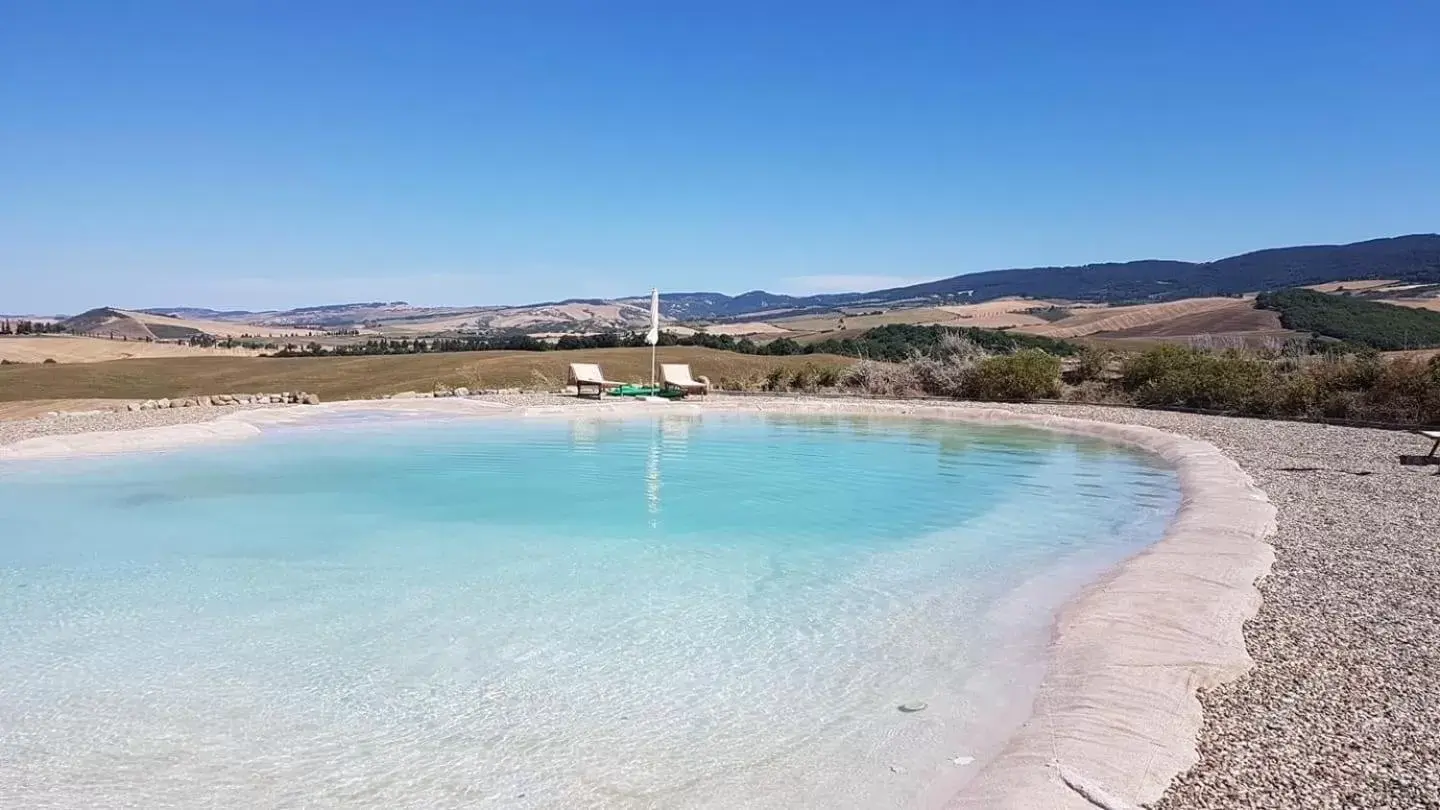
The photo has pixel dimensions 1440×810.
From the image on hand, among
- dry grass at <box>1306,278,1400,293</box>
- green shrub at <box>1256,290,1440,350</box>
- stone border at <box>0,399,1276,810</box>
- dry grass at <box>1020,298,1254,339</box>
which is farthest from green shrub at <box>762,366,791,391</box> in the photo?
dry grass at <box>1306,278,1400,293</box>

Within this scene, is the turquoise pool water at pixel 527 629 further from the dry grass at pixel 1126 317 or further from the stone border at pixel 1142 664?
the dry grass at pixel 1126 317

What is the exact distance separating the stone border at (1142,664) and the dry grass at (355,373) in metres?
19.2

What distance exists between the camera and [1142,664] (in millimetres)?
4250

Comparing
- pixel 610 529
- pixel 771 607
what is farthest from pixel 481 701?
pixel 610 529

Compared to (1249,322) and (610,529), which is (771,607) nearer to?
(610,529)

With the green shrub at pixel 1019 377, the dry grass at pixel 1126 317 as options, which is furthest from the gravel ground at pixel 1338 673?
the dry grass at pixel 1126 317

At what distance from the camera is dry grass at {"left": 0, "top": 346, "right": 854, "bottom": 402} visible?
25453 millimetres

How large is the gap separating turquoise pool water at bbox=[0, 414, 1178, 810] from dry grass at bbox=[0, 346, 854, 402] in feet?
49.3

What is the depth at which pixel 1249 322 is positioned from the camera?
44.4 meters

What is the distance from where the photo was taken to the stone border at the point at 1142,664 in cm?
322

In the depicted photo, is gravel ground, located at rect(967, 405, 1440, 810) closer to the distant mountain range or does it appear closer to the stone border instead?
the stone border

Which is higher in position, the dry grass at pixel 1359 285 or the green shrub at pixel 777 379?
the dry grass at pixel 1359 285

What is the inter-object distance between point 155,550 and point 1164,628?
6930mm

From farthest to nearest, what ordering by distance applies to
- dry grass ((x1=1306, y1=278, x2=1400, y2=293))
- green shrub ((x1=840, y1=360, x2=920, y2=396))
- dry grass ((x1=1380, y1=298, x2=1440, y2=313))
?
dry grass ((x1=1306, y1=278, x2=1400, y2=293))
dry grass ((x1=1380, y1=298, x2=1440, y2=313))
green shrub ((x1=840, y1=360, x2=920, y2=396))
